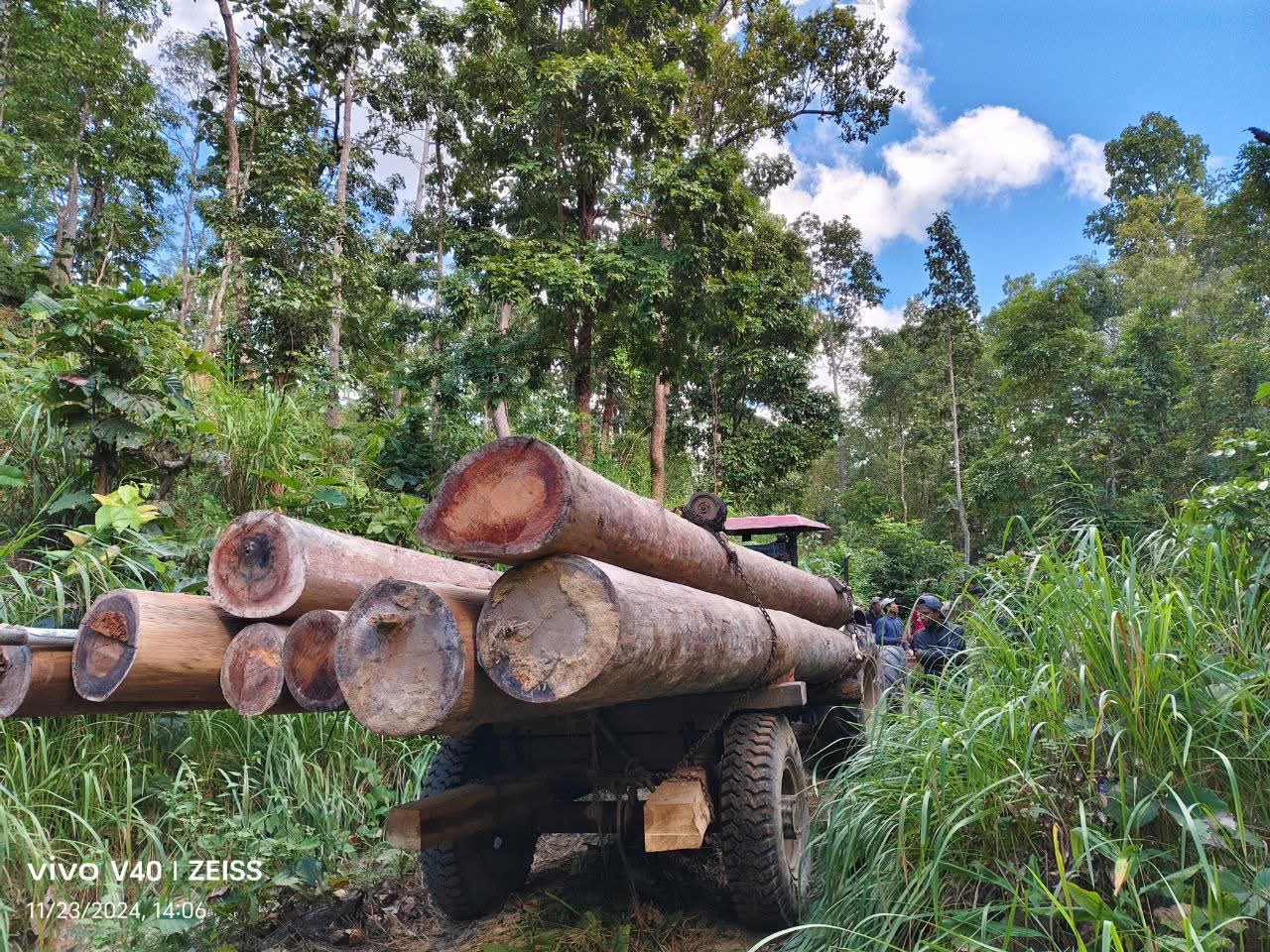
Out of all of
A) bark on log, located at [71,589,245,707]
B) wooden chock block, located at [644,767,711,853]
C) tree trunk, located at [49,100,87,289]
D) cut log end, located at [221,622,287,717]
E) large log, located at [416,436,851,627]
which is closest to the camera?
large log, located at [416,436,851,627]

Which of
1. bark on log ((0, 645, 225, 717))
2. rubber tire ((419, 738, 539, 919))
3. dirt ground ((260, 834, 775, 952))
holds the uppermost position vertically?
bark on log ((0, 645, 225, 717))

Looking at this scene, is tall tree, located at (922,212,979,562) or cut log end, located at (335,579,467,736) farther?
tall tree, located at (922,212,979,562)

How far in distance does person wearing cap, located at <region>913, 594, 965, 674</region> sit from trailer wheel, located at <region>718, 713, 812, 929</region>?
4.44 ft

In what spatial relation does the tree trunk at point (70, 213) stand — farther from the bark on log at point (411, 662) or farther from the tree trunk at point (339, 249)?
the bark on log at point (411, 662)

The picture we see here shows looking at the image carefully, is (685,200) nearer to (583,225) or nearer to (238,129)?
(583,225)

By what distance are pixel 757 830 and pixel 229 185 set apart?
13.3 meters

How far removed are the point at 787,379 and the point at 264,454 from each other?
13.6 metres

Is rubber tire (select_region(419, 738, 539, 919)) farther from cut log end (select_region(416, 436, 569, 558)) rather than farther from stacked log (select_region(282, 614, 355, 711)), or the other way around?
cut log end (select_region(416, 436, 569, 558))

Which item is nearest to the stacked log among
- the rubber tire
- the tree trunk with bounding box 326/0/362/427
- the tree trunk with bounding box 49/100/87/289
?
the rubber tire

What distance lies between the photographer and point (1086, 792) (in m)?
2.37

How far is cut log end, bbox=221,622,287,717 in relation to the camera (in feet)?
7.73

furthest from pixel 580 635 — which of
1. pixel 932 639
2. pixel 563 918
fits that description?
pixel 932 639

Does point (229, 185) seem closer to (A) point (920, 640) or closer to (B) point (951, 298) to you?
(A) point (920, 640)

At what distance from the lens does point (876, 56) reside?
16.4 meters
